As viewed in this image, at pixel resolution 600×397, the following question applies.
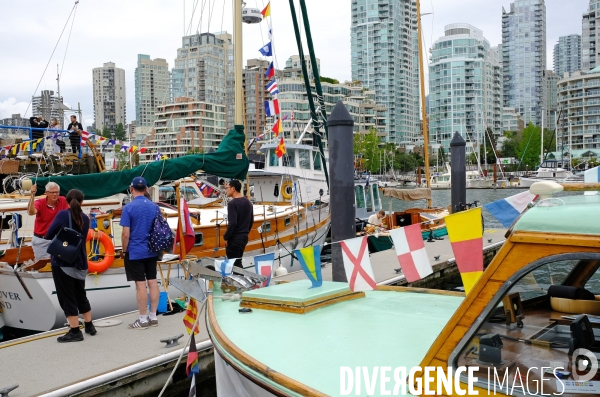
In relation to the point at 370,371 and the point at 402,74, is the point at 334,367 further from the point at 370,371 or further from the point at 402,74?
the point at 402,74

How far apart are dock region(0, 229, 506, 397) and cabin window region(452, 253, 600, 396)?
12.0ft

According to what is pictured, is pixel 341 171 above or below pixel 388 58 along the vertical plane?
below

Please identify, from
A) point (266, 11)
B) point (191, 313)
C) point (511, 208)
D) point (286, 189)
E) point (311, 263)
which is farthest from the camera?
point (286, 189)

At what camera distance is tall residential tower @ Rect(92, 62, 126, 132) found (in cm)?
18112

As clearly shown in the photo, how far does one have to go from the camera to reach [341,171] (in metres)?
8.27

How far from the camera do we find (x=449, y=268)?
12.9 meters

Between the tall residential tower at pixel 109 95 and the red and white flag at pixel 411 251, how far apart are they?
18323cm

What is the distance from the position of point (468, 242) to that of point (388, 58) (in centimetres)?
15484

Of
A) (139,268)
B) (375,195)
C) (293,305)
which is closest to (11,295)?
(139,268)

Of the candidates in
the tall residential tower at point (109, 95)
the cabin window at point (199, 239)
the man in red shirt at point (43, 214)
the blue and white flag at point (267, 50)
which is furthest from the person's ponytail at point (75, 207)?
the tall residential tower at point (109, 95)

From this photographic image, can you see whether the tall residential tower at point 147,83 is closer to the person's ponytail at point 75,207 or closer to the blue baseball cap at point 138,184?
the blue baseball cap at point 138,184

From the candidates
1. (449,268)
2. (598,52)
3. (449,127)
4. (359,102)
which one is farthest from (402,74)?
(449,268)

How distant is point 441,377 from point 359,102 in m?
118

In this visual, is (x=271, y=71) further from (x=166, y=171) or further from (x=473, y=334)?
(x=473, y=334)
